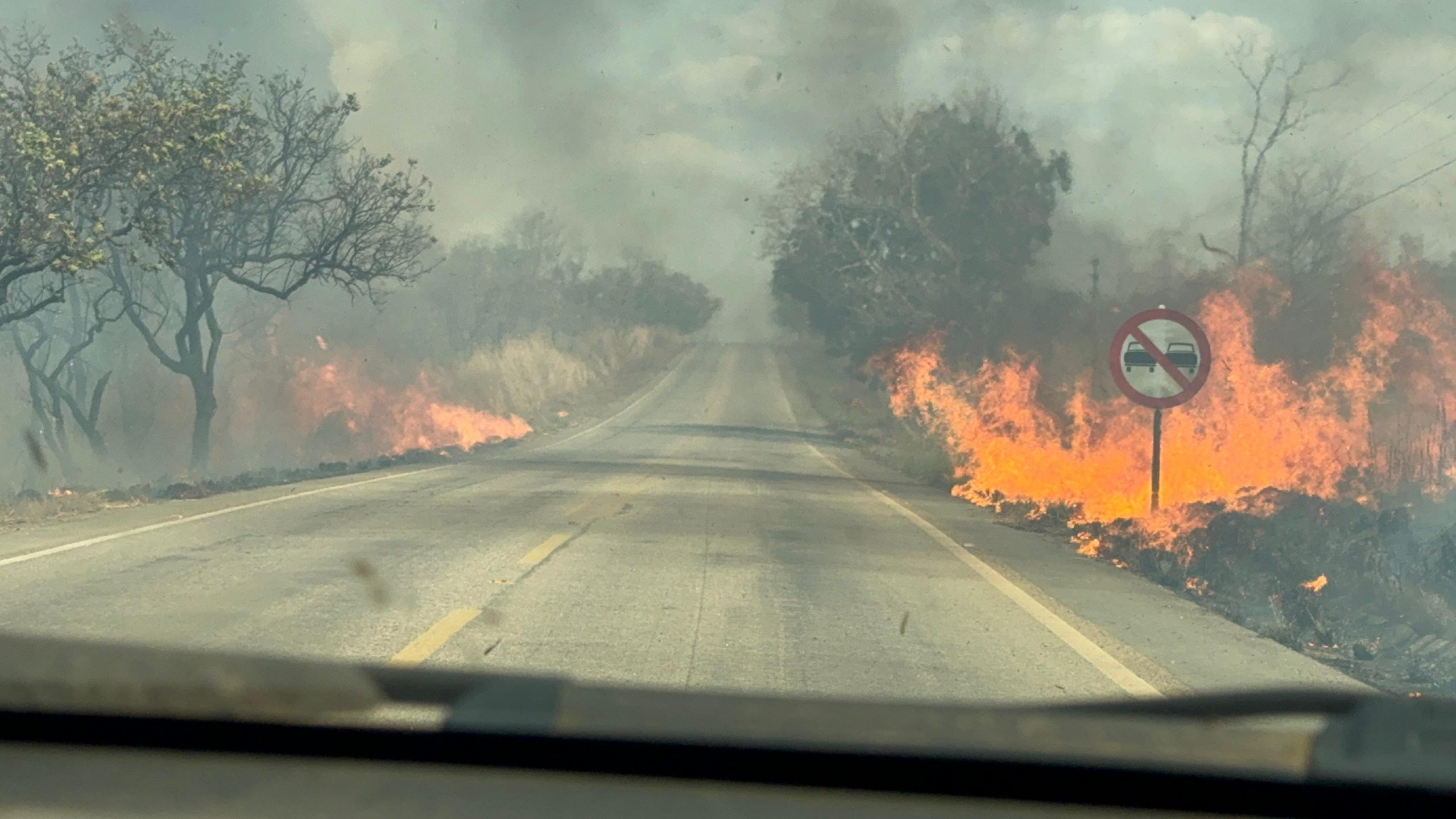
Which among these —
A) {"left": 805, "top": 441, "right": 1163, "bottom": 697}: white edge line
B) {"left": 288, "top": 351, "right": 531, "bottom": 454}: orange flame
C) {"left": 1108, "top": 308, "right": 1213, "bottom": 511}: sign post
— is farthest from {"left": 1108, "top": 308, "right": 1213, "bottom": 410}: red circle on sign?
{"left": 288, "top": 351, "right": 531, "bottom": 454}: orange flame

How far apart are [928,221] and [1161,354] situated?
104 ft

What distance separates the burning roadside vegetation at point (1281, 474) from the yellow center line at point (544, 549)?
17.4 ft

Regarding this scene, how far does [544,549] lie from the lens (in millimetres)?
11992

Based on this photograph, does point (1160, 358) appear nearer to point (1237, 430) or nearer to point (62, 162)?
point (1237, 430)

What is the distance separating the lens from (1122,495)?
17547 millimetres

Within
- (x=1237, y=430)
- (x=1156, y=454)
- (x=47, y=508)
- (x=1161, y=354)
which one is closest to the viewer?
(x=1161, y=354)

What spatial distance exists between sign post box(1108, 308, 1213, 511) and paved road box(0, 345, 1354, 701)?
1.92 m

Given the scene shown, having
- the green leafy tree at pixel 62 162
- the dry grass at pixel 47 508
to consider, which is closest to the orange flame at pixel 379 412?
the green leafy tree at pixel 62 162

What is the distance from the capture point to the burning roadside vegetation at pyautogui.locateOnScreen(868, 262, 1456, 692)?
11430 mm

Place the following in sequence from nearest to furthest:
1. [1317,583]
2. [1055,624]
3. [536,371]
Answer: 1. [1055,624]
2. [1317,583]
3. [536,371]

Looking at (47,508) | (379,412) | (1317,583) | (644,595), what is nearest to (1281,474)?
(1317,583)

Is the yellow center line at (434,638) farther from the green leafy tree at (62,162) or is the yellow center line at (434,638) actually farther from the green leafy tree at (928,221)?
the green leafy tree at (928,221)

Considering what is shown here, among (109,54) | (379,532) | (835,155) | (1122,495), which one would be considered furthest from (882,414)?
(379,532)

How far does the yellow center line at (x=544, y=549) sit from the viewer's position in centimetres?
1110
